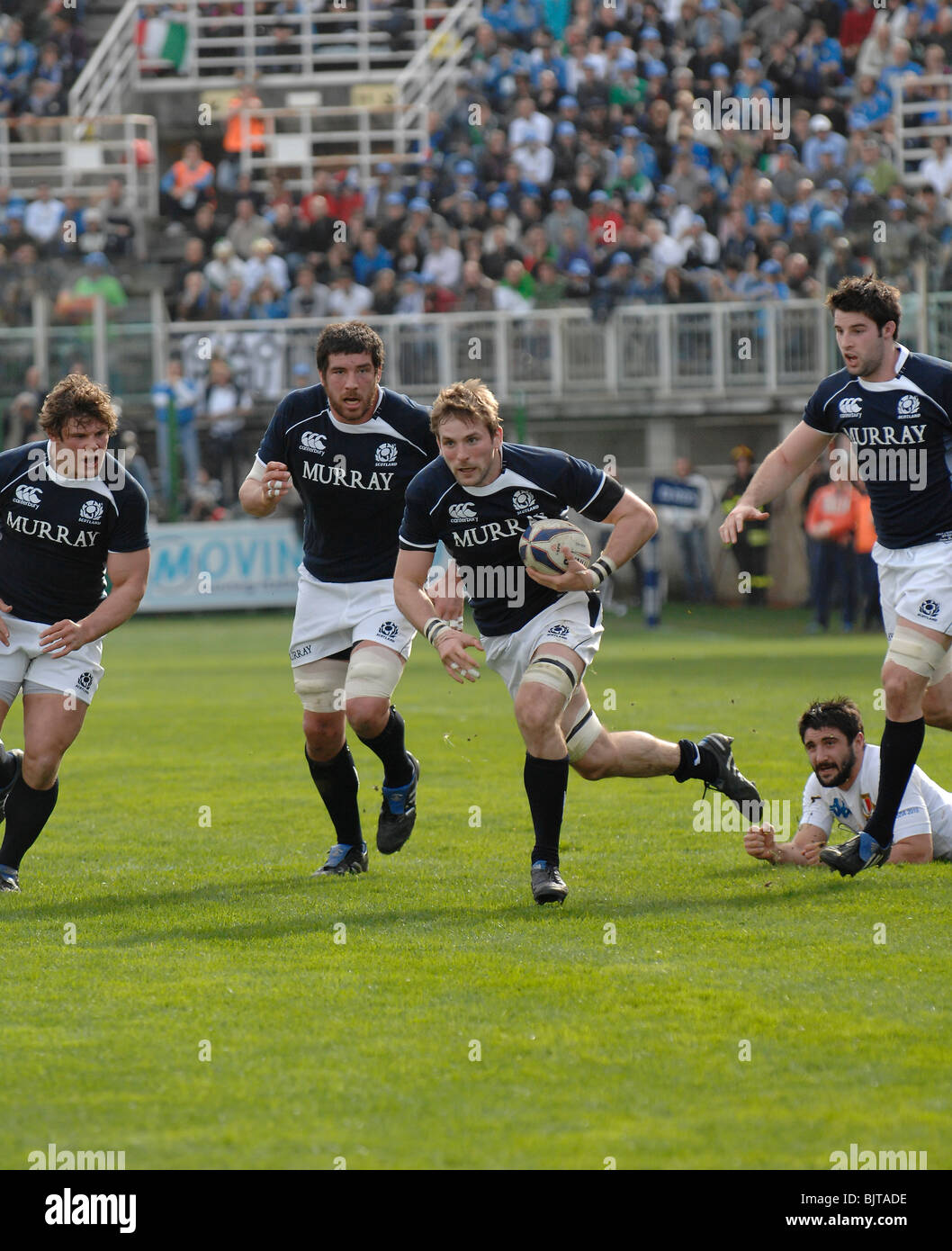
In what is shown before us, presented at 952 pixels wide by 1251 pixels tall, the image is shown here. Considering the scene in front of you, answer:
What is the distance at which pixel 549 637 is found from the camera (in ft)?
23.5

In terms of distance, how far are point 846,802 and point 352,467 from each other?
2474 millimetres

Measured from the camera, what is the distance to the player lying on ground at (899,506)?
7078 mm

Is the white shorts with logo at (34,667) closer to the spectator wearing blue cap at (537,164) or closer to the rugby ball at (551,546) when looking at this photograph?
the rugby ball at (551,546)

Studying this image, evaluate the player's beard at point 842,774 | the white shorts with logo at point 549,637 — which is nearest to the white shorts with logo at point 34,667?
the white shorts with logo at point 549,637

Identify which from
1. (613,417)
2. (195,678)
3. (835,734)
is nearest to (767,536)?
(613,417)

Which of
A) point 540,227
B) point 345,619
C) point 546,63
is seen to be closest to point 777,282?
point 540,227

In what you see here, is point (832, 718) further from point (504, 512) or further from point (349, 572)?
point (349, 572)

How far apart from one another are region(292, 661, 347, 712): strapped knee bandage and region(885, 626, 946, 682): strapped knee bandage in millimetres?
2324

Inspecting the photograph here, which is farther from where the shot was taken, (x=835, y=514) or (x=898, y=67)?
(x=898, y=67)

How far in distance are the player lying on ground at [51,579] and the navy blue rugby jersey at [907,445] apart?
2.82 metres

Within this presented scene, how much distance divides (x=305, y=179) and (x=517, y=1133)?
27.6 m

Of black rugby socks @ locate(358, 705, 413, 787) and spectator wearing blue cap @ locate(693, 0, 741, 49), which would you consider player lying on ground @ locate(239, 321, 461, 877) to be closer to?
black rugby socks @ locate(358, 705, 413, 787)

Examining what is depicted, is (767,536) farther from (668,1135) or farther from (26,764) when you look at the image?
(668,1135)

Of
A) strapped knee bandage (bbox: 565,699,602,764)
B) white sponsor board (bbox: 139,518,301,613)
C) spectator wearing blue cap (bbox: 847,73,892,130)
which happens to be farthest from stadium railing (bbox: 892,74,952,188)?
strapped knee bandage (bbox: 565,699,602,764)
